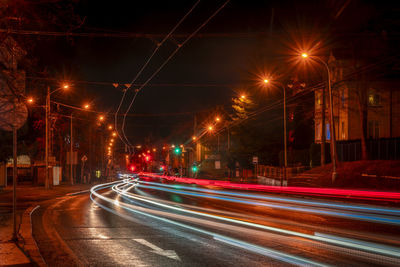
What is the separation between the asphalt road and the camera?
7.73 meters

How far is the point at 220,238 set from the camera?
997 centimetres

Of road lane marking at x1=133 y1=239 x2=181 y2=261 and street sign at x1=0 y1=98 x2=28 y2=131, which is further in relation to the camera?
street sign at x1=0 y1=98 x2=28 y2=131

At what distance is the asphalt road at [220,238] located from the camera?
25.4ft

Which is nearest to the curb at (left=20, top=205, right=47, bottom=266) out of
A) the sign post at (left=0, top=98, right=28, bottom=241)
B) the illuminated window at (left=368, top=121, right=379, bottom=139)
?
the sign post at (left=0, top=98, right=28, bottom=241)

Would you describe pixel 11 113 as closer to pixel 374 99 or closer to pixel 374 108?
pixel 374 108

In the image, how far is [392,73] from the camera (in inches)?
1555

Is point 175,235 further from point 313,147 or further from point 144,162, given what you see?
point 144,162

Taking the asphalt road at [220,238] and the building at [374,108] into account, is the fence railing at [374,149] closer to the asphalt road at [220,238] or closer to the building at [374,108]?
the building at [374,108]

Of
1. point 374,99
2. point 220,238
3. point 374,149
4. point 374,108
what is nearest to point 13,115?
point 220,238

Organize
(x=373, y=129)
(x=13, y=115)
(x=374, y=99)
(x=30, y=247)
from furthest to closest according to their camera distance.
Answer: (x=373, y=129)
(x=374, y=99)
(x=13, y=115)
(x=30, y=247)

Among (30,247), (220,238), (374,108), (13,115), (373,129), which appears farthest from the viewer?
(373,129)

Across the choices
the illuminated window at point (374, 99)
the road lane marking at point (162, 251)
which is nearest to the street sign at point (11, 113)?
the road lane marking at point (162, 251)

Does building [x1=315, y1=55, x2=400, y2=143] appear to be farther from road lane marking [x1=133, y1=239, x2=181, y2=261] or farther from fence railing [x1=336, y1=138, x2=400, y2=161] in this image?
road lane marking [x1=133, y1=239, x2=181, y2=261]

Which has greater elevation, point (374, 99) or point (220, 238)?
point (374, 99)
